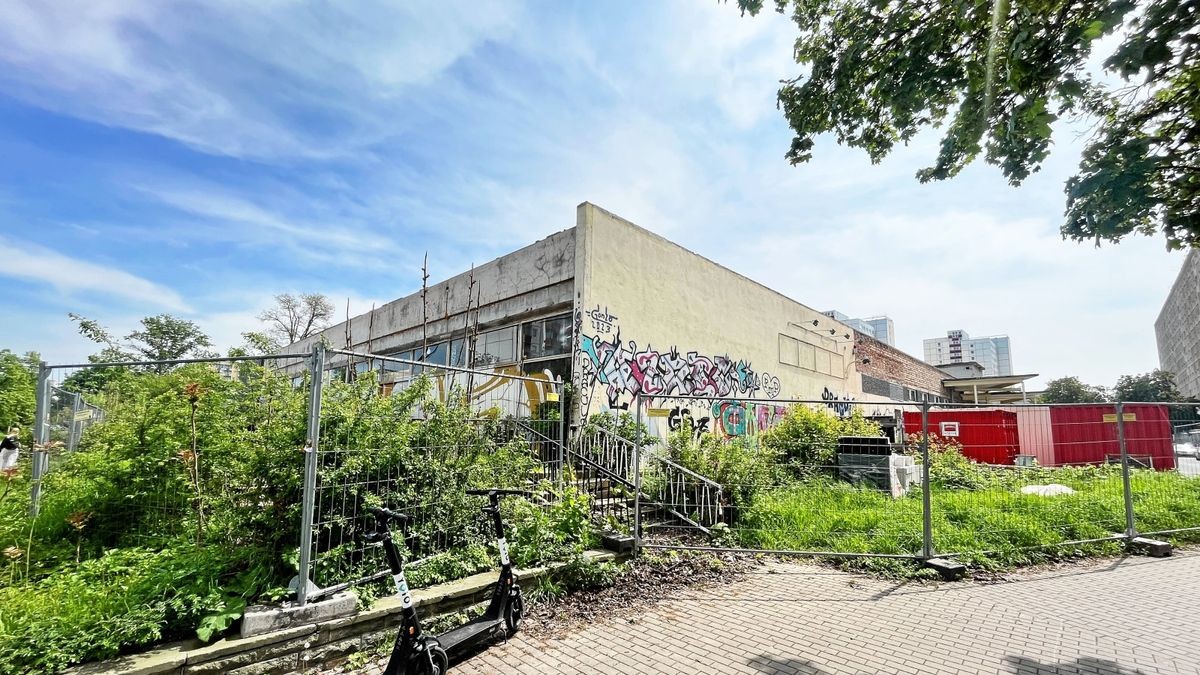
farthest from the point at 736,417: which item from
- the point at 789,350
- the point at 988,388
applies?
the point at 988,388

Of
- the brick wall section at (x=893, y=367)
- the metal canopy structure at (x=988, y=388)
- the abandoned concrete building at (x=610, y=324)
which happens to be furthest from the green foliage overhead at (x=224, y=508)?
the metal canopy structure at (x=988, y=388)

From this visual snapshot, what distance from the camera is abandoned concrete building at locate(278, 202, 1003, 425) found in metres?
9.96

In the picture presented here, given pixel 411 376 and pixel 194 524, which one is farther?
pixel 411 376

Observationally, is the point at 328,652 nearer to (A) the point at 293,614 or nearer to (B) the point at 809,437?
(A) the point at 293,614

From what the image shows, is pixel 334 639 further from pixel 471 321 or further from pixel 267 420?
pixel 471 321

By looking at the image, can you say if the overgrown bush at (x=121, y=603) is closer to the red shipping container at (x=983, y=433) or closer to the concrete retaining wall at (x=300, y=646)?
the concrete retaining wall at (x=300, y=646)

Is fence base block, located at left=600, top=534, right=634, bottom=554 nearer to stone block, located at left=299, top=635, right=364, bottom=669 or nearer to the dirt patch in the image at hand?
the dirt patch

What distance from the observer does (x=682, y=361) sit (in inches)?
476

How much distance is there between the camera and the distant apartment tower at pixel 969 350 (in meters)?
113

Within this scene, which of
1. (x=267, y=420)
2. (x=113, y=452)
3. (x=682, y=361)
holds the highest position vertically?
(x=682, y=361)

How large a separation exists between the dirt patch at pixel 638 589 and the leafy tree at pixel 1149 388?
3273 inches

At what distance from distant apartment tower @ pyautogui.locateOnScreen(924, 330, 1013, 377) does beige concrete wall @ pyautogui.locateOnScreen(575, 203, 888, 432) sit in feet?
386

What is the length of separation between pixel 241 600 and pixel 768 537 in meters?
5.39

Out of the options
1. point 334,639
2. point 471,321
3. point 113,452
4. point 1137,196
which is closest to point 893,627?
point 1137,196
